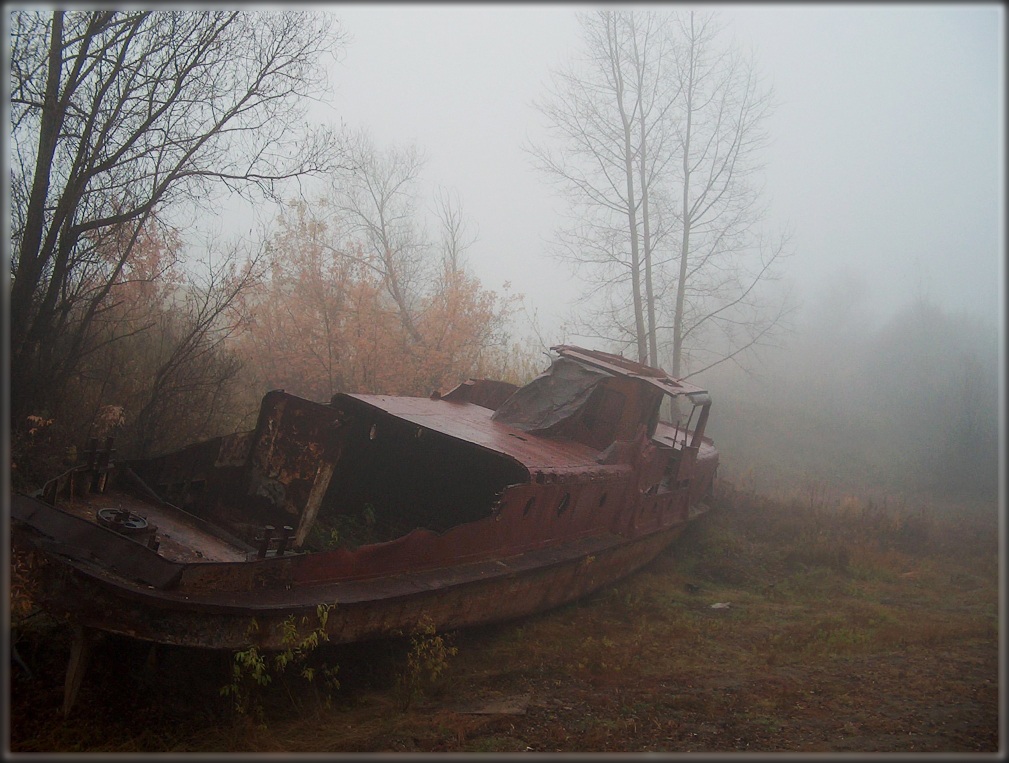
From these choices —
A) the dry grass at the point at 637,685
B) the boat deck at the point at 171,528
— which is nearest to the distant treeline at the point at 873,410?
→ the dry grass at the point at 637,685

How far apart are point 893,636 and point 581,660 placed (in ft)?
12.8

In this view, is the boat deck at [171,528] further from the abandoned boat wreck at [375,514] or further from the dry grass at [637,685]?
the dry grass at [637,685]

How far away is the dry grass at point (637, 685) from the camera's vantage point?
4.76 metres

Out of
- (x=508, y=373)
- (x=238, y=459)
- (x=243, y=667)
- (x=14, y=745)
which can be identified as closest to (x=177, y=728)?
(x=243, y=667)

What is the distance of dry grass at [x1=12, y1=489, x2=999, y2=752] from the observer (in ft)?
15.6

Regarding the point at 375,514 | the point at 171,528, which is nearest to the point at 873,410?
the point at 375,514

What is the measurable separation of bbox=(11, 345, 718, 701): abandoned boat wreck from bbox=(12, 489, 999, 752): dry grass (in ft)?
1.32

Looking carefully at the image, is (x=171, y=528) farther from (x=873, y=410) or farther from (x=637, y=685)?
(x=873, y=410)

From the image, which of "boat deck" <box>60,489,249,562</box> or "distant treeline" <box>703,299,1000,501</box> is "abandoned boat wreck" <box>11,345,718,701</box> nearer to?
"boat deck" <box>60,489,249,562</box>

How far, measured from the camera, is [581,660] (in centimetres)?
661

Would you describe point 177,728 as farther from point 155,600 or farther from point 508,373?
point 508,373

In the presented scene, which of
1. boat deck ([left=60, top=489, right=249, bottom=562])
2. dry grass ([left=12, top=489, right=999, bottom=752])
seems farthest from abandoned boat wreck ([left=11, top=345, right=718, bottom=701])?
dry grass ([left=12, top=489, right=999, bottom=752])

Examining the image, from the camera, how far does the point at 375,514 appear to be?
8156 mm

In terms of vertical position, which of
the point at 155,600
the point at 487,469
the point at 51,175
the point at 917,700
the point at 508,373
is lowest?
the point at 917,700
